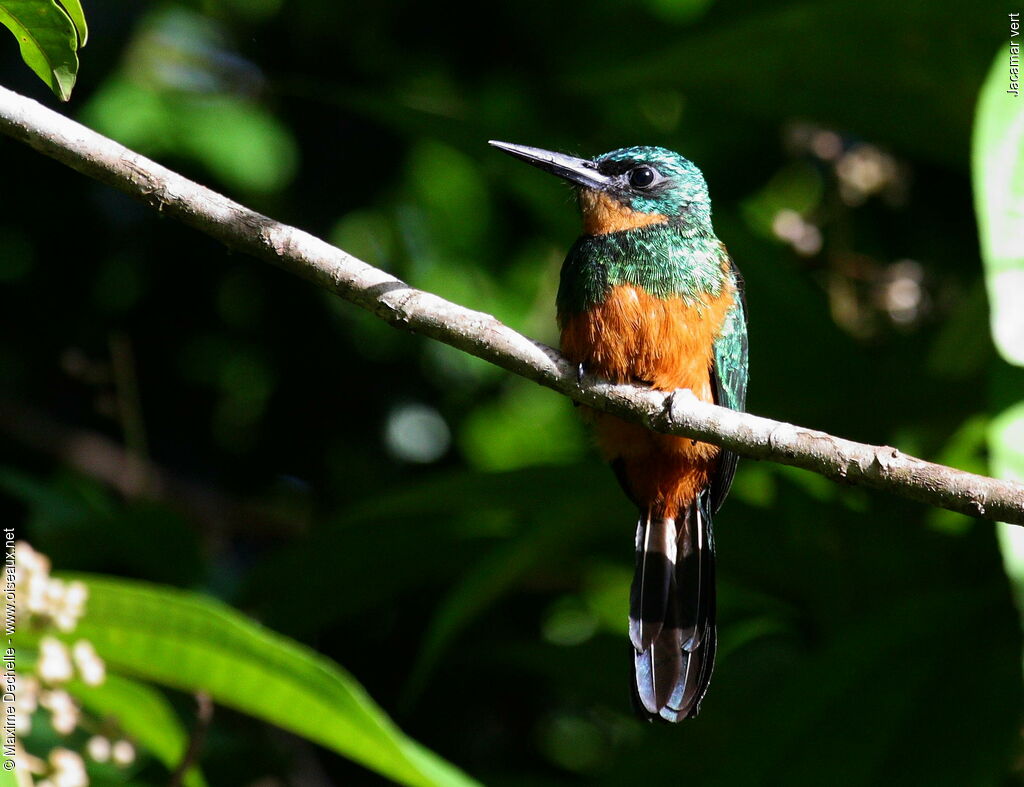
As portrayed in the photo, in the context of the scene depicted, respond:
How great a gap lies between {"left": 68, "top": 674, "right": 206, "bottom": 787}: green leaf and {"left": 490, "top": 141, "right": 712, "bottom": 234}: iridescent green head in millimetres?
1317

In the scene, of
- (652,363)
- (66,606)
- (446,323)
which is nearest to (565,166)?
(652,363)

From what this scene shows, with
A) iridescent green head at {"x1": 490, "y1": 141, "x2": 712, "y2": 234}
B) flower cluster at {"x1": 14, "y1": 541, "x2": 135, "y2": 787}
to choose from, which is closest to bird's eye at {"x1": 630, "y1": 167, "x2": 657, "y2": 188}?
iridescent green head at {"x1": 490, "y1": 141, "x2": 712, "y2": 234}

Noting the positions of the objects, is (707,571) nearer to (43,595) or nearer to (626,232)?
(626,232)

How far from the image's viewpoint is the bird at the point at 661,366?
2379 millimetres

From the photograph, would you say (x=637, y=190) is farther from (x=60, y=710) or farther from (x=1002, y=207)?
(x=60, y=710)

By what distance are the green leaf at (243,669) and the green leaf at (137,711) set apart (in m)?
0.06

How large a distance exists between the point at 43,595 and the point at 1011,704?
1.78m

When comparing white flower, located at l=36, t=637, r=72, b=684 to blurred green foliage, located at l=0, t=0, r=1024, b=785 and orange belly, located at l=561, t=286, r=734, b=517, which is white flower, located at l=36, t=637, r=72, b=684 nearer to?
blurred green foliage, located at l=0, t=0, r=1024, b=785

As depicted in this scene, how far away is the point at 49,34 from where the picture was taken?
150cm

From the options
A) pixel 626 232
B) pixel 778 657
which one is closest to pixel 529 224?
pixel 626 232

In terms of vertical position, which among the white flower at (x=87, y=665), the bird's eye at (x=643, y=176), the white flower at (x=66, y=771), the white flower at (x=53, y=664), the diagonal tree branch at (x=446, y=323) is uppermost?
the bird's eye at (x=643, y=176)

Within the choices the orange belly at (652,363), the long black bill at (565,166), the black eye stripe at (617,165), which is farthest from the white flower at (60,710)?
the black eye stripe at (617,165)

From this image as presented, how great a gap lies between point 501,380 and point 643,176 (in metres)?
1.23

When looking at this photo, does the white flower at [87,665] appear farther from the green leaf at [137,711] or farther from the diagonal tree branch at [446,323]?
the diagonal tree branch at [446,323]
